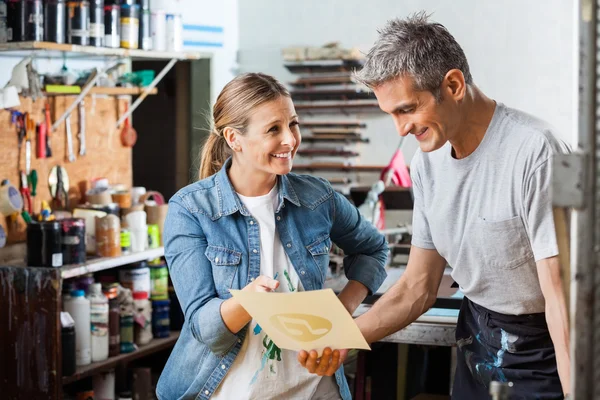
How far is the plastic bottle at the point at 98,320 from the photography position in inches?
154

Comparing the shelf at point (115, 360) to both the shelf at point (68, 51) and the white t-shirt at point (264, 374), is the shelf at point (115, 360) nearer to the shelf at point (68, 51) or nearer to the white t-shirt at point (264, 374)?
the shelf at point (68, 51)

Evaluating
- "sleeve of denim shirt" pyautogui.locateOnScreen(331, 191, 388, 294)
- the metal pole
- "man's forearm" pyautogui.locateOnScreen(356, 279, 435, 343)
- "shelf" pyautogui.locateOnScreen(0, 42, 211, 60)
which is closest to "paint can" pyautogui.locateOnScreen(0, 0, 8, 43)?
"shelf" pyautogui.locateOnScreen(0, 42, 211, 60)

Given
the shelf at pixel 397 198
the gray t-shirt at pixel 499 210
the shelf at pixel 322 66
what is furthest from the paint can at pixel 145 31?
the gray t-shirt at pixel 499 210

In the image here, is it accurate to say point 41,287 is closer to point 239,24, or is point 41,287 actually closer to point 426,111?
point 426,111

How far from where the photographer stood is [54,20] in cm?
386

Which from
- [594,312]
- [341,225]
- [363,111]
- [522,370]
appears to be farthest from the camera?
[363,111]

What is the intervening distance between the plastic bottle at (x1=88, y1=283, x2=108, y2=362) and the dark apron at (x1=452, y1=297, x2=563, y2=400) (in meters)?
2.14

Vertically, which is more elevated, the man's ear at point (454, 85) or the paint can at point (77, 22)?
the paint can at point (77, 22)

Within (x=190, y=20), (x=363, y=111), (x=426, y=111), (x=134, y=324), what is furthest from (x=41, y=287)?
(x=363, y=111)

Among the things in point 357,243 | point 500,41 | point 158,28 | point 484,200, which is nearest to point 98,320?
point 158,28

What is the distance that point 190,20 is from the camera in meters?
5.83

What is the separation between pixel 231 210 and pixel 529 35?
14.5ft

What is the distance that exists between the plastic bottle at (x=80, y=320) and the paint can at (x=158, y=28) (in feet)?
4.52

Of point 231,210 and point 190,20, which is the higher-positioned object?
point 190,20
